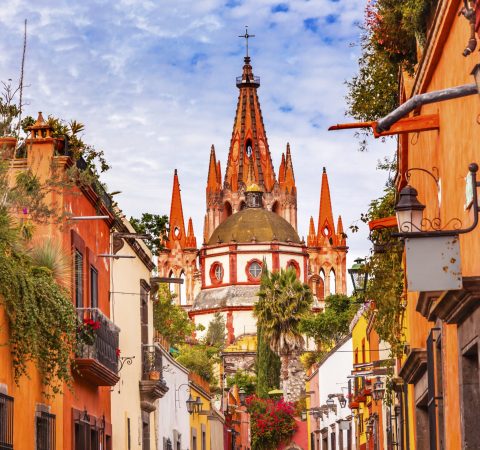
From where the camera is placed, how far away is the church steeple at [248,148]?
412 ft

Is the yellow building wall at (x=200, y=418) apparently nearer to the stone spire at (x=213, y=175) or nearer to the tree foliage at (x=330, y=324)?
the tree foliage at (x=330, y=324)

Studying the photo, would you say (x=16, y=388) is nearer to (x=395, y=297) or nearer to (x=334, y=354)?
(x=395, y=297)

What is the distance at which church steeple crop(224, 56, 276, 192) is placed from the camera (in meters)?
126

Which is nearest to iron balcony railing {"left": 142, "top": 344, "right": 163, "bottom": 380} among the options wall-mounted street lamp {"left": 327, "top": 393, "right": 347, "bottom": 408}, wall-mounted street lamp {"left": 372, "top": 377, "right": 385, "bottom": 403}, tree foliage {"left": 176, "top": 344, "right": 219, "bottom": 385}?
wall-mounted street lamp {"left": 372, "top": 377, "right": 385, "bottom": 403}

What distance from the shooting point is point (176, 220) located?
12550cm

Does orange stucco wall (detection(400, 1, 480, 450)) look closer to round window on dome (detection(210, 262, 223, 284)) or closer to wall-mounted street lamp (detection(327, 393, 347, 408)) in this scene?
wall-mounted street lamp (detection(327, 393, 347, 408))

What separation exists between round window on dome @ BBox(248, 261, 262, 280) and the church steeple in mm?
17758

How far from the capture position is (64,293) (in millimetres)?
16859

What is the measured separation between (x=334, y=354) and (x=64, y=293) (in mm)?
31384

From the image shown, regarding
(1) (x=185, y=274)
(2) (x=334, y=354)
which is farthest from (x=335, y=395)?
(1) (x=185, y=274)

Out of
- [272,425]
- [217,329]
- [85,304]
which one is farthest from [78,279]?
[217,329]

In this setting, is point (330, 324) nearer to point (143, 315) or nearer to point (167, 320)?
point (167, 320)

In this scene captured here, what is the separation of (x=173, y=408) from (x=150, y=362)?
215 inches

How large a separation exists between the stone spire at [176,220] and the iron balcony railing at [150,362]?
310 ft
